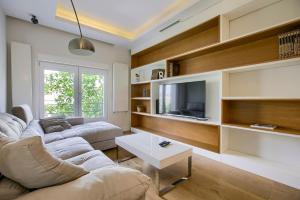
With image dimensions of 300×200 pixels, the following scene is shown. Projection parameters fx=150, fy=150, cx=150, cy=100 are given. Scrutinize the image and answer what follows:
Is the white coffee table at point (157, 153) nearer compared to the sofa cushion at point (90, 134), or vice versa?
the white coffee table at point (157, 153)

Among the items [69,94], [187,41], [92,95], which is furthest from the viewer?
[92,95]

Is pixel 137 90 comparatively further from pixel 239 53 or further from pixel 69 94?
pixel 239 53

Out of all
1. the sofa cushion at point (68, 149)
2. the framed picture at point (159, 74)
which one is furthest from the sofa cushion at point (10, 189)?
the framed picture at point (159, 74)

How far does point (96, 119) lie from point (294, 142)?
388cm

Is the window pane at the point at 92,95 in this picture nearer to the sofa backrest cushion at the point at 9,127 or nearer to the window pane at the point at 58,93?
the window pane at the point at 58,93

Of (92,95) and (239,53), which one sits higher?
(239,53)

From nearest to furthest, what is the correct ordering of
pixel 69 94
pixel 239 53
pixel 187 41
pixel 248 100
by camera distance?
pixel 248 100, pixel 239 53, pixel 187 41, pixel 69 94

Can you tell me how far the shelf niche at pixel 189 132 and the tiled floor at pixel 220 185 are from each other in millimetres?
449

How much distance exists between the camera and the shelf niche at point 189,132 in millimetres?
2723

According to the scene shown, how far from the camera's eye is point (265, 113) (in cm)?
213

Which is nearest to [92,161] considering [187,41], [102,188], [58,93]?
[102,188]

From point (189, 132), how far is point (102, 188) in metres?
2.64

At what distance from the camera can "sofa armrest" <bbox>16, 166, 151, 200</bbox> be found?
72cm

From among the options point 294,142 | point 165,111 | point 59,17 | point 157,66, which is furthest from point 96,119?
point 294,142
